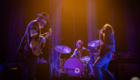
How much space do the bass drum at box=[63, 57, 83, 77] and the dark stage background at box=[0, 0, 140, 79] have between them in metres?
1.07

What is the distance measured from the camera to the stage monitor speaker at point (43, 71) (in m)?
3.36

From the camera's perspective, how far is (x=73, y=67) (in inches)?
208

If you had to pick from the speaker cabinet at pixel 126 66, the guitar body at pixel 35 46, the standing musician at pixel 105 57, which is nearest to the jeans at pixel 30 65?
the guitar body at pixel 35 46

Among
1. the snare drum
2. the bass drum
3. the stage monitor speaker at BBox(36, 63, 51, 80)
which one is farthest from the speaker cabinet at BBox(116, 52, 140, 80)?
the stage monitor speaker at BBox(36, 63, 51, 80)

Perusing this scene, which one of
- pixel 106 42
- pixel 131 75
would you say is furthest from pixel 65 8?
pixel 131 75

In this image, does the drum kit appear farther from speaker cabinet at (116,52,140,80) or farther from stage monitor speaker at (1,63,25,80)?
stage monitor speaker at (1,63,25,80)

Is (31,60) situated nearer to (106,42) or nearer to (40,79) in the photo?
(40,79)

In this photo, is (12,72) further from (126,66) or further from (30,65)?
(126,66)

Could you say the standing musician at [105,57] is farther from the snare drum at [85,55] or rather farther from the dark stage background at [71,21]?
the dark stage background at [71,21]

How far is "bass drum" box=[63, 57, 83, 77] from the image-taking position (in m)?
5.17

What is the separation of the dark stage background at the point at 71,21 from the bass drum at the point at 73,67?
107 centimetres

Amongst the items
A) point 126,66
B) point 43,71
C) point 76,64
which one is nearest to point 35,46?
point 43,71

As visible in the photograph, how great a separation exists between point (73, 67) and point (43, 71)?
2145 mm

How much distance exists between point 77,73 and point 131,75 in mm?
2229
